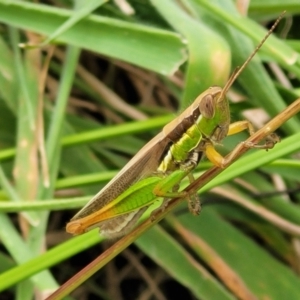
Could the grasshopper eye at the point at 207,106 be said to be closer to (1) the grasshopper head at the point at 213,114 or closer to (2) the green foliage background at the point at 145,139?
(1) the grasshopper head at the point at 213,114

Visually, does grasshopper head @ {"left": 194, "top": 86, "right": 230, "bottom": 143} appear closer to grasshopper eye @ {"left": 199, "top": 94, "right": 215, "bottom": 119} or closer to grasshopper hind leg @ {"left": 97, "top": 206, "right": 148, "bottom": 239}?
grasshopper eye @ {"left": 199, "top": 94, "right": 215, "bottom": 119}

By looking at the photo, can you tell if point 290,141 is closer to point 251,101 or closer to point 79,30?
point 251,101

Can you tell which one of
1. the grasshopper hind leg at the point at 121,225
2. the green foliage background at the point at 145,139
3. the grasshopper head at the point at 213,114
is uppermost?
the green foliage background at the point at 145,139

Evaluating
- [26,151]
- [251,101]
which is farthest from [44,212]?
[251,101]

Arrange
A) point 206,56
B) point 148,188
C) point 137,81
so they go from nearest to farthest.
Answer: point 148,188
point 206,56
point 137,81

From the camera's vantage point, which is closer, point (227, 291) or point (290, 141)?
point (290, 141)

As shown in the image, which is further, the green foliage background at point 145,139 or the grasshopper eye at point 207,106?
the green foliage background at point 145,139

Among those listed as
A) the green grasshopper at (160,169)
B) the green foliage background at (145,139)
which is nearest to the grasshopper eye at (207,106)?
the green grasshopper at (160,169)

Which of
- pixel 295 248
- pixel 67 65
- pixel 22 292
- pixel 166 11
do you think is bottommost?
pixel 295 248

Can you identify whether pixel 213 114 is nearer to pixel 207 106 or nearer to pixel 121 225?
pixel 207 106
